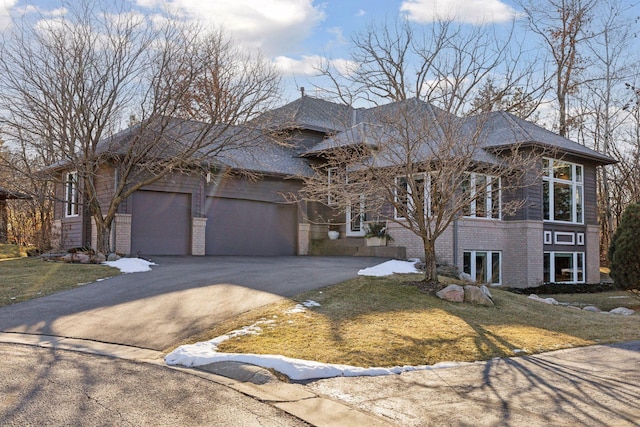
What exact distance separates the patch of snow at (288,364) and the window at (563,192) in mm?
15203

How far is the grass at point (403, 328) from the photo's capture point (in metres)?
7.80

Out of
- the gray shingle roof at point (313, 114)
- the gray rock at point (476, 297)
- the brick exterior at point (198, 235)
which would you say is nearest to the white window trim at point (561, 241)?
the gray shingle roof at point (313, 114)

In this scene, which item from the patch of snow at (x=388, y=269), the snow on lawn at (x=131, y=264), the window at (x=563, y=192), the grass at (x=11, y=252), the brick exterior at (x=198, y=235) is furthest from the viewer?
the grass at (x=11, y=252)

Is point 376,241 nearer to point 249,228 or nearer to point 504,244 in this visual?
point 504,244

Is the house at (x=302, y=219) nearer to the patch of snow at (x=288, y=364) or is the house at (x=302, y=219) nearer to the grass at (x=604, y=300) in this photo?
the grass at (x=604, y=300)

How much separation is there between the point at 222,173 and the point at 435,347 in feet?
44.5

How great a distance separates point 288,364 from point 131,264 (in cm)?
980

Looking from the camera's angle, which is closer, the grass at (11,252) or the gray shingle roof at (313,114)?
the gray shingle roof at (313,114)

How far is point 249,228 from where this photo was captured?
71.3 ft

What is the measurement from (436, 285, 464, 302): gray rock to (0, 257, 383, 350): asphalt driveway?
7.51 ft

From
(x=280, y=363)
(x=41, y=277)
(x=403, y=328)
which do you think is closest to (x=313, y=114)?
(x=41, y=277)

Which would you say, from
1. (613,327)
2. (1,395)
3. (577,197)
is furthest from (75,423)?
(577,197)

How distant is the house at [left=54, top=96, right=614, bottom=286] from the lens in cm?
1920

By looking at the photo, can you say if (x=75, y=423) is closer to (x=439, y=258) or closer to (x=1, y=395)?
(x=1, y=395)
